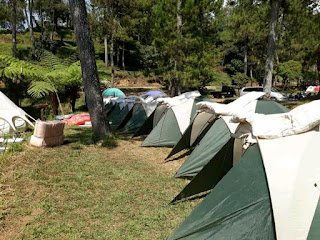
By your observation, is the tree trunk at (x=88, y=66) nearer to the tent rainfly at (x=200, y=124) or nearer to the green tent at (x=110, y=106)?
the tent rainfly at (x=200, y=124)

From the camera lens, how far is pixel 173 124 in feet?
25.6

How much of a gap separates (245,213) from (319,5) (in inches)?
506

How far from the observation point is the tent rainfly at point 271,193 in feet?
8.57

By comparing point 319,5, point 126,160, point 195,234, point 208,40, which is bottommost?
point 126,160

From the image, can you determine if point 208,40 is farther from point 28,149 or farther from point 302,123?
point 302,123

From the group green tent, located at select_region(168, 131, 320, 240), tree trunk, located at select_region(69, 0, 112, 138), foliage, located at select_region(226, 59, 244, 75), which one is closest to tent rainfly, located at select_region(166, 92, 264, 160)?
tree trunk, located at select_region(69, 0, 112, 138)

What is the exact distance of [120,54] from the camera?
127ft

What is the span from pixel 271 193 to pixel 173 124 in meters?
5.14

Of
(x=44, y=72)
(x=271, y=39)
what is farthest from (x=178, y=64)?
(x=44, y=72)

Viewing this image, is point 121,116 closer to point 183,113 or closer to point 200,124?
point 183,113

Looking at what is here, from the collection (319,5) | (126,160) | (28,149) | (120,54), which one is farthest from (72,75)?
(120,54)

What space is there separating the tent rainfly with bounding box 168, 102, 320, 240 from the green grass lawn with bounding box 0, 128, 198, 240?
821mm

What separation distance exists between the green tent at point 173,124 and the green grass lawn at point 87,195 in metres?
0.88

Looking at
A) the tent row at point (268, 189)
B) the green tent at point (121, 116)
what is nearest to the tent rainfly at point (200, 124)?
the tent row at point (268, 189)
